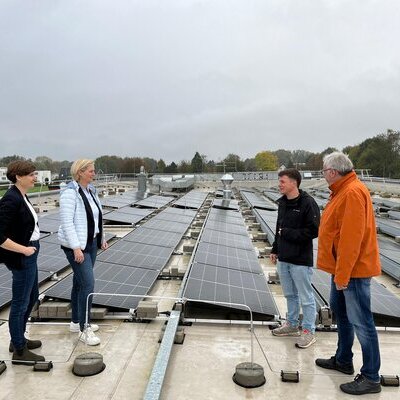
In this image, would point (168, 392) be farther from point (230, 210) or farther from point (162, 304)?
point (230, 210)

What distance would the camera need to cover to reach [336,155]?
168 inches

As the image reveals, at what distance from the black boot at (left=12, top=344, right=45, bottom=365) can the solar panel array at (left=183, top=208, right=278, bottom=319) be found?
7.15ft

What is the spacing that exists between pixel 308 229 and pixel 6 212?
11.8 ft

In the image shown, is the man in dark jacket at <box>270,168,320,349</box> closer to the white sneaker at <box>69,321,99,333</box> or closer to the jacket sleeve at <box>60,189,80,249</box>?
the white sneaker at <box>69,321,99,333</box>

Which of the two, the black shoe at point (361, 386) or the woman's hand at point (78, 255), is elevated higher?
the woman's hand at point (78, 255)

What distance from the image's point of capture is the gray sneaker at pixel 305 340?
482cm

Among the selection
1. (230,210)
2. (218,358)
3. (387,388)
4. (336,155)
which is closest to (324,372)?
(387,388)

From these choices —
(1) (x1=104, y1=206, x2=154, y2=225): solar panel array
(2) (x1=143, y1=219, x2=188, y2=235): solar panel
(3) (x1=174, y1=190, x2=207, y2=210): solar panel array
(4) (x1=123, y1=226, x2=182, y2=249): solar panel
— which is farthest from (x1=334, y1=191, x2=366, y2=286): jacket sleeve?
(3) (x1=174, y1=190, x2=207, y2=210): solar panel array

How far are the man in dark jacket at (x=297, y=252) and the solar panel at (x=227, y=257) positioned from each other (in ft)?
7.74

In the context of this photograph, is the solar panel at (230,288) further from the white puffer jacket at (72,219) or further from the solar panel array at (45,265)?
the solar panel array at (45,265)

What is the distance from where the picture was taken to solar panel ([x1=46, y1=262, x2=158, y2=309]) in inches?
225

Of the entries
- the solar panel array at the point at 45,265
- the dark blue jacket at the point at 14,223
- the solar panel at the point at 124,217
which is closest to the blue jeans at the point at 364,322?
the dark blue jacket at the point at 14,223

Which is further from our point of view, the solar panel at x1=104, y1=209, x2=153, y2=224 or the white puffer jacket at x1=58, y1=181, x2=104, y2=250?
the solar panel at x1=104, y1=209, x2=153, y2=224

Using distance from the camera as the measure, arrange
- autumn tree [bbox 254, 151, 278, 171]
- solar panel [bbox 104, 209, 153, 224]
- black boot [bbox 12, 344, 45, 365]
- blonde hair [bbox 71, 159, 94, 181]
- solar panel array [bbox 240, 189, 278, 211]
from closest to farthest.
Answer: black boot [bbox 12, 344, 45, 365] < blonde hair [bbox 71, 159, 94, 181] < solar panel [bbox 104, 209, 153, 224] < solar panel array [bbox 240, 189, 278, 211] < autumn tree [bbox 254, 151, 278, 171]
